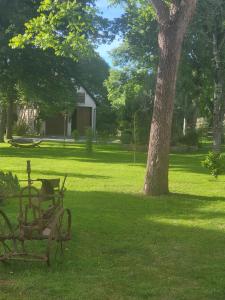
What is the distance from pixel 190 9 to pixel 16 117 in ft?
150

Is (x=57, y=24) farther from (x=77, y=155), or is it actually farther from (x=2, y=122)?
(x=2, y=122)

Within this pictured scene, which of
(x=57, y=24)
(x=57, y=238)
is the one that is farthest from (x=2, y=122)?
(x=57, y=238)

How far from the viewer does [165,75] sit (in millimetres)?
12414

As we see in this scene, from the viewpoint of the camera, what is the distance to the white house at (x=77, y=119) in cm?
5556

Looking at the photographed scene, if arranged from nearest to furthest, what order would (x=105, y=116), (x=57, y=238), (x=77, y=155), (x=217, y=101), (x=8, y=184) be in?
(x=57, y=238)
(x=8, y=184)
(x=77, y=155)
(x=217, y=101)
(x=105, y=116)

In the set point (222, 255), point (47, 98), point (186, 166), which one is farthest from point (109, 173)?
point (47, 98)

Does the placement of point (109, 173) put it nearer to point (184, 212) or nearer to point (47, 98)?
point (184, 212)

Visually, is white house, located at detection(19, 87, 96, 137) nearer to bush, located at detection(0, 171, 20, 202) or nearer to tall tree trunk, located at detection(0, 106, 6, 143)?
tall tree trunk, located at detection(0, 106, 6, 143)

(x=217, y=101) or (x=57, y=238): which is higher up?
(x=217, y=101)

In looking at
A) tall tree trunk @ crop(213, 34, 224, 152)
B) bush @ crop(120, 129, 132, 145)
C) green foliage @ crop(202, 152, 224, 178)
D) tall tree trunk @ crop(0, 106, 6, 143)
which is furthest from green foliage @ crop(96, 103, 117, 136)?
green foliage @ crop(202, 152, 224, 178)

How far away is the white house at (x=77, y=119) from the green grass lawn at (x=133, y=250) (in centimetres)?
4123

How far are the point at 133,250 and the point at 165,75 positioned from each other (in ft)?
18.8

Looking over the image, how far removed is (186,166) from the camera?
21.9m

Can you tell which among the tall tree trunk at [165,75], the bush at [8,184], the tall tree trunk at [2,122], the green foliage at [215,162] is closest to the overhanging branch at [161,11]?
the tall tree trunk at [165,75]
